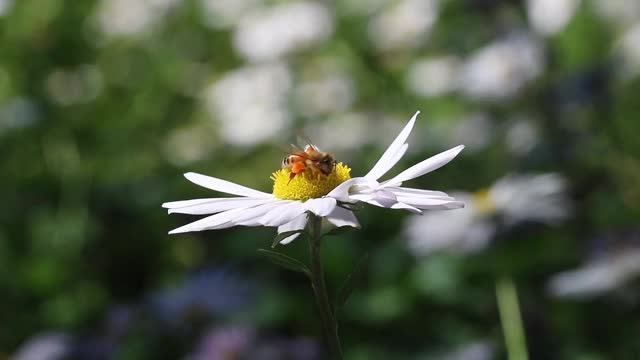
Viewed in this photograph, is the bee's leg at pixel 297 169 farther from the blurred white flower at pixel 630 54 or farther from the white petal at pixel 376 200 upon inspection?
the blurred white flower at pixel 630 54

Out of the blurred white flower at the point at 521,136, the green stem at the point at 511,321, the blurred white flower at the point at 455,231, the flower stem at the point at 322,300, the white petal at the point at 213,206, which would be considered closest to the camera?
the flower stem at the point at 322,300

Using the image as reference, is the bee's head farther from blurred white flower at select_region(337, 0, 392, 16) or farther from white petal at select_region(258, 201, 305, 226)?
blurred white flower at select_region(337, 0, 392, 16)

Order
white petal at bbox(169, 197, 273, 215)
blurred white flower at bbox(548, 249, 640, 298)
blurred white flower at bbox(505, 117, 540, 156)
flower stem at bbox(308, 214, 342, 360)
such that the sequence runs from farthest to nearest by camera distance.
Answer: blurred white flower at bbox(505, 117, 540, 156) → blurred white flower at bbox(548, 249, 640, 298) → white petal at bbox(169, 197, 273, 215) → flower stem at bbox(308, 214, 342, 360)

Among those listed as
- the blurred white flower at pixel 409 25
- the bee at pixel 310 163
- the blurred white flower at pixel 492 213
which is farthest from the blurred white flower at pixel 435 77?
the bee at pixel 310 163

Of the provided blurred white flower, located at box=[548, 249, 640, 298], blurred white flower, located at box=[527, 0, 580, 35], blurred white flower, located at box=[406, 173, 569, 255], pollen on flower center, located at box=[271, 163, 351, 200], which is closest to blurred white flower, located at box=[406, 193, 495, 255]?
blurred white flower, located at box=[406, 173, 569, 255]

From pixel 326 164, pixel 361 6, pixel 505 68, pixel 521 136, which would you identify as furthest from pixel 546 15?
pixel 326 164

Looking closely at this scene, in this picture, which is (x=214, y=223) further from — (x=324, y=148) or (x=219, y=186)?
(x=324, y=148)
